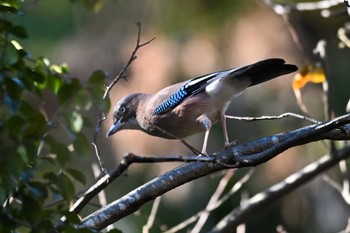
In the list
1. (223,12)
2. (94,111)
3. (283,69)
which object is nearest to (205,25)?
(223,12)

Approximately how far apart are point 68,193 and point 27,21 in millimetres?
10119

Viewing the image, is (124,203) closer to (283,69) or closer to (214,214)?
(283,69)

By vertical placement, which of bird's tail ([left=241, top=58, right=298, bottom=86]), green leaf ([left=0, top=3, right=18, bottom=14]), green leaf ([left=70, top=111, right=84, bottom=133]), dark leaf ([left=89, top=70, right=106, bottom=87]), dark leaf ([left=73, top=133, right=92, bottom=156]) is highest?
green leaf ([left=0, top=3, right=18, bottom=14])

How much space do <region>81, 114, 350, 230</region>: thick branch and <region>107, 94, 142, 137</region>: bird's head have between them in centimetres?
194

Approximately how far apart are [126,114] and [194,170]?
210cm

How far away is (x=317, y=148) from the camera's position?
9.74 meters

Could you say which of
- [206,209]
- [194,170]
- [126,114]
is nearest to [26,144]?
[194,170]

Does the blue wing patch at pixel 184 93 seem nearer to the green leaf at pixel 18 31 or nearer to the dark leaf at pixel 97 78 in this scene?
the dark leaf at pixel 97 78

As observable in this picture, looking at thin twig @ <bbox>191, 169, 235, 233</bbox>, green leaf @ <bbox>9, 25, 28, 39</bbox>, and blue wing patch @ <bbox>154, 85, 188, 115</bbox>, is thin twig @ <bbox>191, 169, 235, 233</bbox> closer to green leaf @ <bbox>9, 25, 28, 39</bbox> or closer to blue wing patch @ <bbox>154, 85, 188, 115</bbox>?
blue wing patch @ <bbox>154, 85, 188, 115</bbox>

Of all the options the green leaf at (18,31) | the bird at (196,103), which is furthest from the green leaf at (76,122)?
the bird at (196,103)

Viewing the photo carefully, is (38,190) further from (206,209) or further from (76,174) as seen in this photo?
(206,209)

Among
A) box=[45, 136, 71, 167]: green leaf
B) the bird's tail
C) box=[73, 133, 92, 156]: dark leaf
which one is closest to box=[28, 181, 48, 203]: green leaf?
box=[45, 136, 71, 167]: green leaf

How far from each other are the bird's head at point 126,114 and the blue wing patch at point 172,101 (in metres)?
0.33

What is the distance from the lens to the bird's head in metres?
6.27
